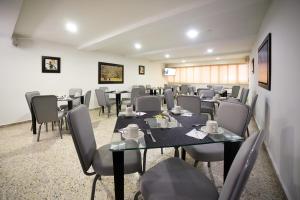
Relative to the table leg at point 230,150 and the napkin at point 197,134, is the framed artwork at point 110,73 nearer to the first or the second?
the napkin at point 197,134

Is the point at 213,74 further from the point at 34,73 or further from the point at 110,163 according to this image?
the point at 110,163

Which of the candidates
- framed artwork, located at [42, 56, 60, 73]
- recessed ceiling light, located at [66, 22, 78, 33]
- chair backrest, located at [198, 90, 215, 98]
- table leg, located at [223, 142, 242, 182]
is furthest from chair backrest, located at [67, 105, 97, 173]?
framed artwork, located at [42, 56, 60, 73]

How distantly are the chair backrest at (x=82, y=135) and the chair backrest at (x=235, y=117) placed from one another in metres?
1.27

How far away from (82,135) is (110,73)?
583cm

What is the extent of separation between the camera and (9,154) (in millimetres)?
2533

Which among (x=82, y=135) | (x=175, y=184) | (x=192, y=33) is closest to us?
(x=175, y=184)

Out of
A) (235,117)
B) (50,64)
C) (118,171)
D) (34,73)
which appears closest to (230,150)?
(235,117)

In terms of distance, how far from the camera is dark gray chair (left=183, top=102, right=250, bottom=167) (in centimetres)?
150

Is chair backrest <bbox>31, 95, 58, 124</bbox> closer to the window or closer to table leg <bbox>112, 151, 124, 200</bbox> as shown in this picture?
table leg <bbox>112, 151, 124, 200</bbox>

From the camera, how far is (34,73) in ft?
14.9

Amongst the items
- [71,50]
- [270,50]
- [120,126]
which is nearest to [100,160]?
[120,126]

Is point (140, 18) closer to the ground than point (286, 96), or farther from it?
farther from it

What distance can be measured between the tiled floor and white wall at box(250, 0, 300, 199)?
0.63ft

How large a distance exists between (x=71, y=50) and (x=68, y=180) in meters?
4.60
